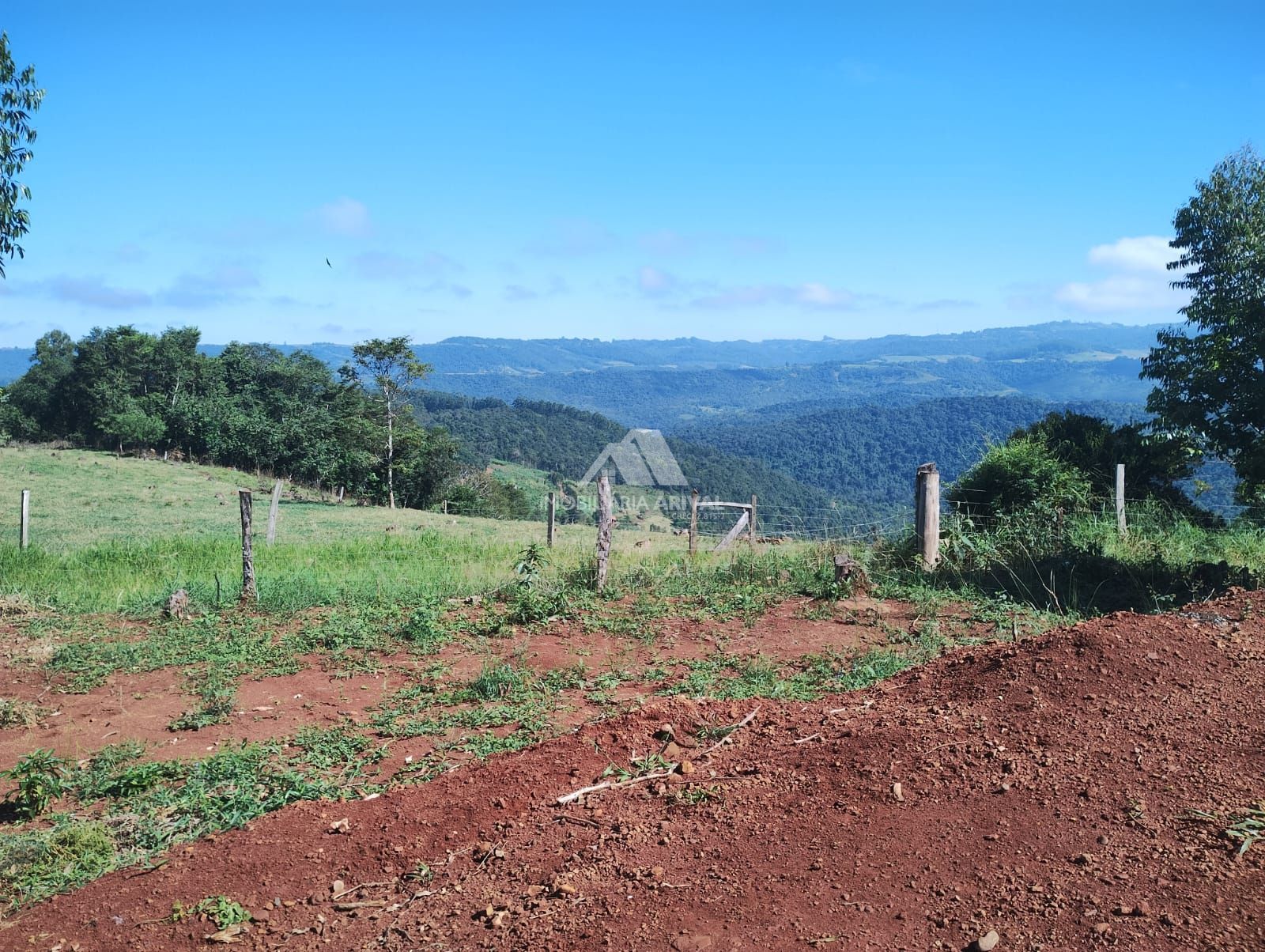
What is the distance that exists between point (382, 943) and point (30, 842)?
222cm

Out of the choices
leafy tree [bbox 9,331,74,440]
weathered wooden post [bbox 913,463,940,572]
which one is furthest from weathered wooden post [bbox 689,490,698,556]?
leafy tree [bbox 9,331,74,440]

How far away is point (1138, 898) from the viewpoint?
314 centimetres

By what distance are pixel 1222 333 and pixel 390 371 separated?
3210 cm

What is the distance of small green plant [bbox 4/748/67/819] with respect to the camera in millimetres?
4859

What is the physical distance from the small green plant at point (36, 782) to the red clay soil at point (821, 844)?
1164mm

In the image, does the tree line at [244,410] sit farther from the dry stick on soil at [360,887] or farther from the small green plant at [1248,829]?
the small green plant at [1248,829]

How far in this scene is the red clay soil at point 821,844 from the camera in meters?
3.21

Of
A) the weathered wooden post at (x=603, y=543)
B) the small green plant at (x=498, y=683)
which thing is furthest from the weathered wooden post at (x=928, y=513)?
→ the small green plant at (x=498, y=683)

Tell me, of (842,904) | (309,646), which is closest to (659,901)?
(842,904)

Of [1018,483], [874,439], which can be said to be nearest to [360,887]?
[1018,483]

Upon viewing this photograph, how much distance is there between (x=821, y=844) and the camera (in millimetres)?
3756

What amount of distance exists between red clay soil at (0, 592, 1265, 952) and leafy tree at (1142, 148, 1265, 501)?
42.8 ft

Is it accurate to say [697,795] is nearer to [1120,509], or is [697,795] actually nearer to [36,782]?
[36,782]

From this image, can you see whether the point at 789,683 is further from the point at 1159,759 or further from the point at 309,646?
the point at 309,646
